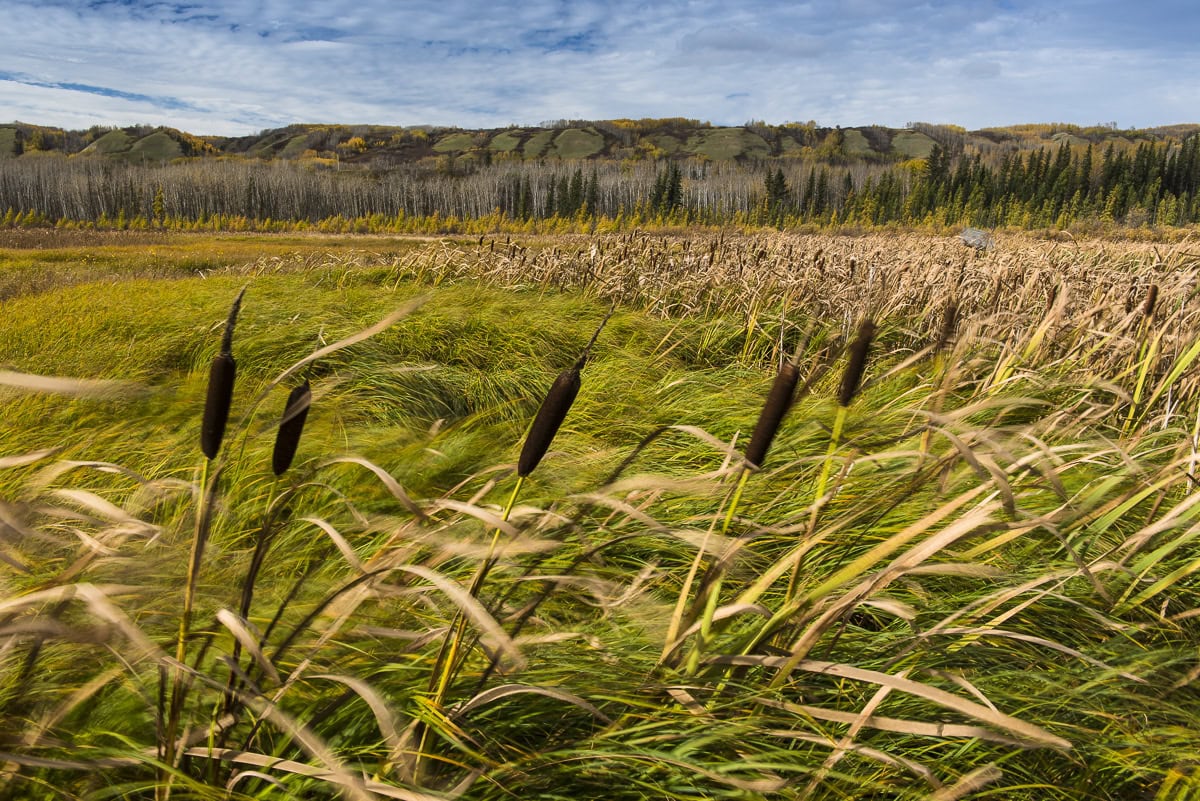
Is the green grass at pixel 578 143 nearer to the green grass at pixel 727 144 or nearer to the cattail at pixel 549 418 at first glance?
the green grass at pixel 727 144

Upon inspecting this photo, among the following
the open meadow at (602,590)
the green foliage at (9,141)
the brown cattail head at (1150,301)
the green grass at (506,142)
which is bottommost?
the open meadow at (602,590)

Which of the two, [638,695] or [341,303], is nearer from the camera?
[638,695]

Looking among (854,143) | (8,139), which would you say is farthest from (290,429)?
(8,139)

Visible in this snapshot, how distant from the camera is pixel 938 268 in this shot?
6824 millimetres

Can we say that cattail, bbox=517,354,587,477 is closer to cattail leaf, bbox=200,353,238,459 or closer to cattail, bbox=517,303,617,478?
cattail, bbox=517,303,617,478

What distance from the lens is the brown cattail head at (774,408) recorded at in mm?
889

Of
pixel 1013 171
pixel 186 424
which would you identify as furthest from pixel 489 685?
pixel 1013 171

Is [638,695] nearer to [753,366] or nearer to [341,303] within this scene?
[753,366]

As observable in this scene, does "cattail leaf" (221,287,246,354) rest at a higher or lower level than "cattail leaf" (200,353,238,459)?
higher

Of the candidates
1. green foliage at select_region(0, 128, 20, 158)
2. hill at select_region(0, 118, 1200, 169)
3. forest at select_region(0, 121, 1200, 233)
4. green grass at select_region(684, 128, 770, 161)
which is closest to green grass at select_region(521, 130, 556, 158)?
hill at select_region(0, 118, 1200, 169)

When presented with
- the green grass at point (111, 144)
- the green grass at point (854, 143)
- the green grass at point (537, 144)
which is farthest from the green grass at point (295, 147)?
the green grass at point (854, 143)

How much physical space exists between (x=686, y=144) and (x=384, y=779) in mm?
177558

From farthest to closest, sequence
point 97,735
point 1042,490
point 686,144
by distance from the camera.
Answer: point 686,144
point 1042,490
point 97,735

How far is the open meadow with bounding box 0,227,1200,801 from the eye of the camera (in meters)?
0.97
